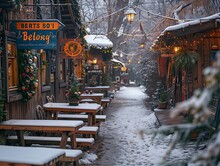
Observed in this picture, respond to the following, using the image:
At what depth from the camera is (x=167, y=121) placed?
1129 cm

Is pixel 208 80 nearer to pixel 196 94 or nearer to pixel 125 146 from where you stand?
pixel 196 94

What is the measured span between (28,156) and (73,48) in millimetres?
7764

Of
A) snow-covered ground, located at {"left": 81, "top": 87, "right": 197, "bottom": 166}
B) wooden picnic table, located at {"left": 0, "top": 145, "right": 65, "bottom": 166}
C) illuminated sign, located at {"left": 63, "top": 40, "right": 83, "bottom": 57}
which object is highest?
illuminated sign, located at {"left": 63, "top": 40, "right": 83, "bottom": 57}

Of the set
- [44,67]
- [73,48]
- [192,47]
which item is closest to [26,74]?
[44,67]

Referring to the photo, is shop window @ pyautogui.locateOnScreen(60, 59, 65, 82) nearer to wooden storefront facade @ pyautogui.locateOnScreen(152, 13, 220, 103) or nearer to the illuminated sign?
the illuminated sign

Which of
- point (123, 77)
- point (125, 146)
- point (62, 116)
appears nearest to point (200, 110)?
point (125, 146)

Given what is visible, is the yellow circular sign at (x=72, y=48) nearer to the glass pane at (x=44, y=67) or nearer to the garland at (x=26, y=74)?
the glass pane at (x=44, y=67)

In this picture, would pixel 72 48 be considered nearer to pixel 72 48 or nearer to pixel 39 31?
pixel 72 48

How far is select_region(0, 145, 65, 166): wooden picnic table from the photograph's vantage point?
4.24m

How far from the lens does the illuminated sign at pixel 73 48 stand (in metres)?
11.9

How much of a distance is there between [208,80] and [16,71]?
717 cm

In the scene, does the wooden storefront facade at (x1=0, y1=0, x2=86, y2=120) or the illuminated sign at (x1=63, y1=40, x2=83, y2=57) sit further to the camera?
the illuminated sign at (x1=63, y1=40, x2=83, y2=57)

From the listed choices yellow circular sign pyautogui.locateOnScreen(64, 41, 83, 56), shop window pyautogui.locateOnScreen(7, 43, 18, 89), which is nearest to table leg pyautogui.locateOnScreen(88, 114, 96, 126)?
shop window pyautogui.locateOnScreen(7, 43, 18, 89)

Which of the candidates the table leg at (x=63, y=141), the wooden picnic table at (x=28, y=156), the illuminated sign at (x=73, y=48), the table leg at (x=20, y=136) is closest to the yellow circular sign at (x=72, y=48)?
the illuminated sign at (x=73, y=48)
